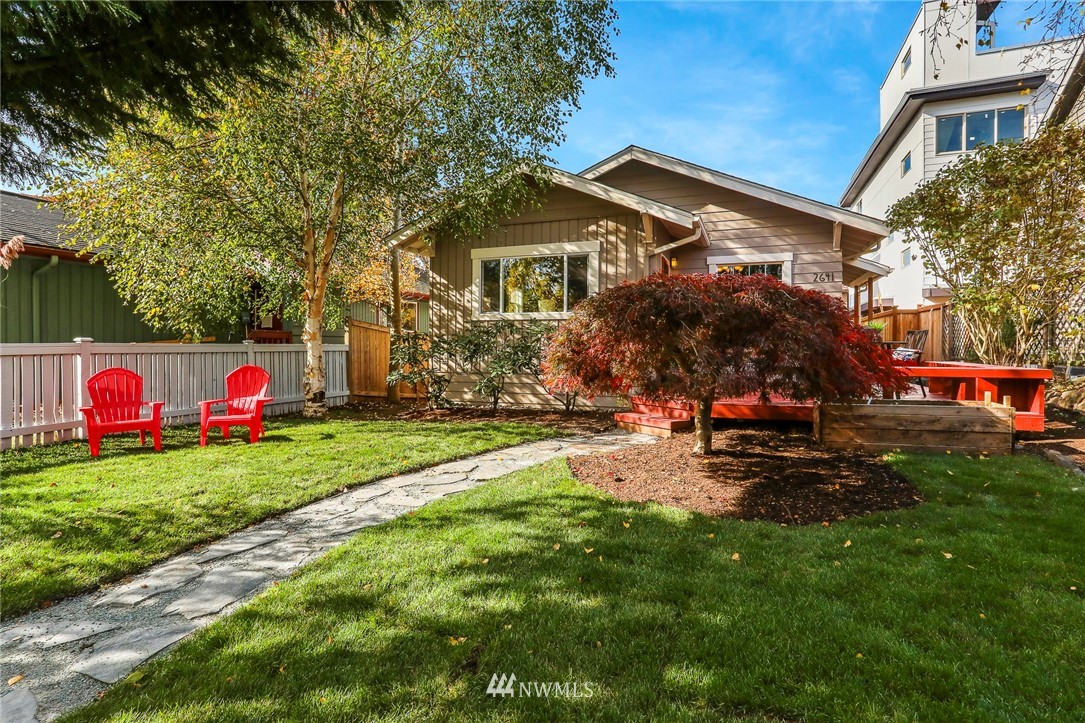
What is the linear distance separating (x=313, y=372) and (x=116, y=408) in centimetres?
295

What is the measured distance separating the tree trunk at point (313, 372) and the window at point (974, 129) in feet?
61.5

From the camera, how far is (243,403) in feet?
22.6

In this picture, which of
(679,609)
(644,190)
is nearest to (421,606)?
(679,609)

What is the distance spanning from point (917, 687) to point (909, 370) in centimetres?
514

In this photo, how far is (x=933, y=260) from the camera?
849cm

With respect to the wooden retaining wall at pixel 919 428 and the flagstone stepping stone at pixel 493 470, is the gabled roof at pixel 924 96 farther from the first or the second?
the flagstone stepping stone at pixel 493 470

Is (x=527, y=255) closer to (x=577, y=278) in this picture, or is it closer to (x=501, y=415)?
(x=577, y=278)

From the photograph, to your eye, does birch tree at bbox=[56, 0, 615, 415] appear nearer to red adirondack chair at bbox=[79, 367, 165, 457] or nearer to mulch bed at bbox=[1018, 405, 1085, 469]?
red adirondack chair at bbox=[79, 367, 165, 457]

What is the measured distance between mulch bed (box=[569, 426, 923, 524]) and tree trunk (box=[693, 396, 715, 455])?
0.11 meters

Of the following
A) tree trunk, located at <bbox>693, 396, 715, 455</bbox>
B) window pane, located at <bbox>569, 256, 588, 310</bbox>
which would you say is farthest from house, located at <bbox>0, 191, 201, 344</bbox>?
tree trunk, located at <bbox>693, 396, 715, 455</bbox>

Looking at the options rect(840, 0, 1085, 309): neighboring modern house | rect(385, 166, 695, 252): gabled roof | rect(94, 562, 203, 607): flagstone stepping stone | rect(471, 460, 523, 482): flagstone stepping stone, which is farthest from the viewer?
rect(840, 0, 1085, 309): neighboring modern house

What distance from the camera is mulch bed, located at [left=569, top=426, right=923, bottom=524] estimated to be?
3734 millimetres

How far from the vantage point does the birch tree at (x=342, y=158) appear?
730 centimetres

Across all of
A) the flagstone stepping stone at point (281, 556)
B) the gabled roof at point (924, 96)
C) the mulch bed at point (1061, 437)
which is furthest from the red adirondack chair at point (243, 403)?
the gabled roof at point (924, 96)
